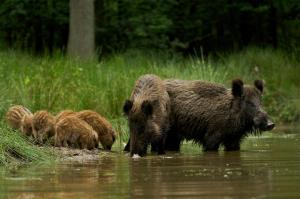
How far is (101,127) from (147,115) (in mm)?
1090

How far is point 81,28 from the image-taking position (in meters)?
28.1

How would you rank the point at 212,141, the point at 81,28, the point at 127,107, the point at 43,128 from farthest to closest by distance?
the point at 81,28 → the point at 212,141 → the point at 43,128 → the point at 127,107

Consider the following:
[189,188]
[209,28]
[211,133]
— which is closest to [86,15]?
[209,28]

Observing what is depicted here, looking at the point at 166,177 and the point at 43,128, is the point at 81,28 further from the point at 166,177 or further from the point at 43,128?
the point at 166,177

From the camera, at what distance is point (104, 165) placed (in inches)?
494

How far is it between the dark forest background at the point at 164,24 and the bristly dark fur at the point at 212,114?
17.1 meters

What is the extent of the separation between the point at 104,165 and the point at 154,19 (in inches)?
868

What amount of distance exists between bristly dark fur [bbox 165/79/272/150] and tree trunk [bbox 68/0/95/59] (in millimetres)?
12109

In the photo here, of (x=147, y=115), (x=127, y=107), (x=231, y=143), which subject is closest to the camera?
(x=127, y=107)

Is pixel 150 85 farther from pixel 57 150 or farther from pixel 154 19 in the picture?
pixel 154 19

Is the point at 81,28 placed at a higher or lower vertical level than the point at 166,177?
higher

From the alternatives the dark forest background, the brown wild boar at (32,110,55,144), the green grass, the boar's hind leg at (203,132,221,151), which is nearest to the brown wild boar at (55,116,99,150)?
the brown wild boar at (32,110,55,144)

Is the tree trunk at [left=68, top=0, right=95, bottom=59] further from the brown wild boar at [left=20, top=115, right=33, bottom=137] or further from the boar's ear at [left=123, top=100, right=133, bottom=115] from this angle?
the boar's ear at [left=123, top=100, right=133, bottom=115]

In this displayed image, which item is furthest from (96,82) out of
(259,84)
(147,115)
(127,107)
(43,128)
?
(127,107)
